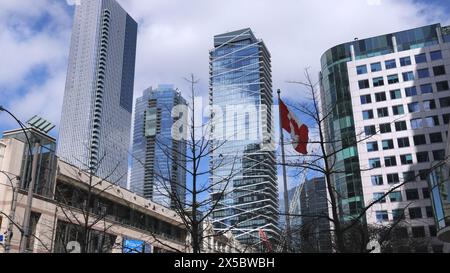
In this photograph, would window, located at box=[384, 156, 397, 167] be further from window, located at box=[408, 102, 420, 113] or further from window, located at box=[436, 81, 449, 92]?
window, located at box=[436, 81, 449, 92]

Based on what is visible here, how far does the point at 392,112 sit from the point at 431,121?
7.72 m

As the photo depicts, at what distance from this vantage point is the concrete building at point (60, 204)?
3562 centimetres

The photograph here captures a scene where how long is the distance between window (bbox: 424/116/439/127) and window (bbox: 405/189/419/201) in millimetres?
14550

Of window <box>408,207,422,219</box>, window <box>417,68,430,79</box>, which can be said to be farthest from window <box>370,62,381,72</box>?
window <box>408,207,422,219</box>

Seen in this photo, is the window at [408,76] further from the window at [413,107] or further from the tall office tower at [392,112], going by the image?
the window at [413,107]

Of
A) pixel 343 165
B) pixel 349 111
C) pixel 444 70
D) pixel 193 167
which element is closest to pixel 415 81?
pixel 444 70

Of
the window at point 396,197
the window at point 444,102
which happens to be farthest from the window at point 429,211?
the window at point 444,102

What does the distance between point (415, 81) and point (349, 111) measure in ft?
48.2

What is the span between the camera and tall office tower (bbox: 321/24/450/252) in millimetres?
89375

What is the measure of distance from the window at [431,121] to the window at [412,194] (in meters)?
14.6

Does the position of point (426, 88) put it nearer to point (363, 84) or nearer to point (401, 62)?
point (401, 62)

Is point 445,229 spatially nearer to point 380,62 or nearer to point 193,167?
point 193,167
